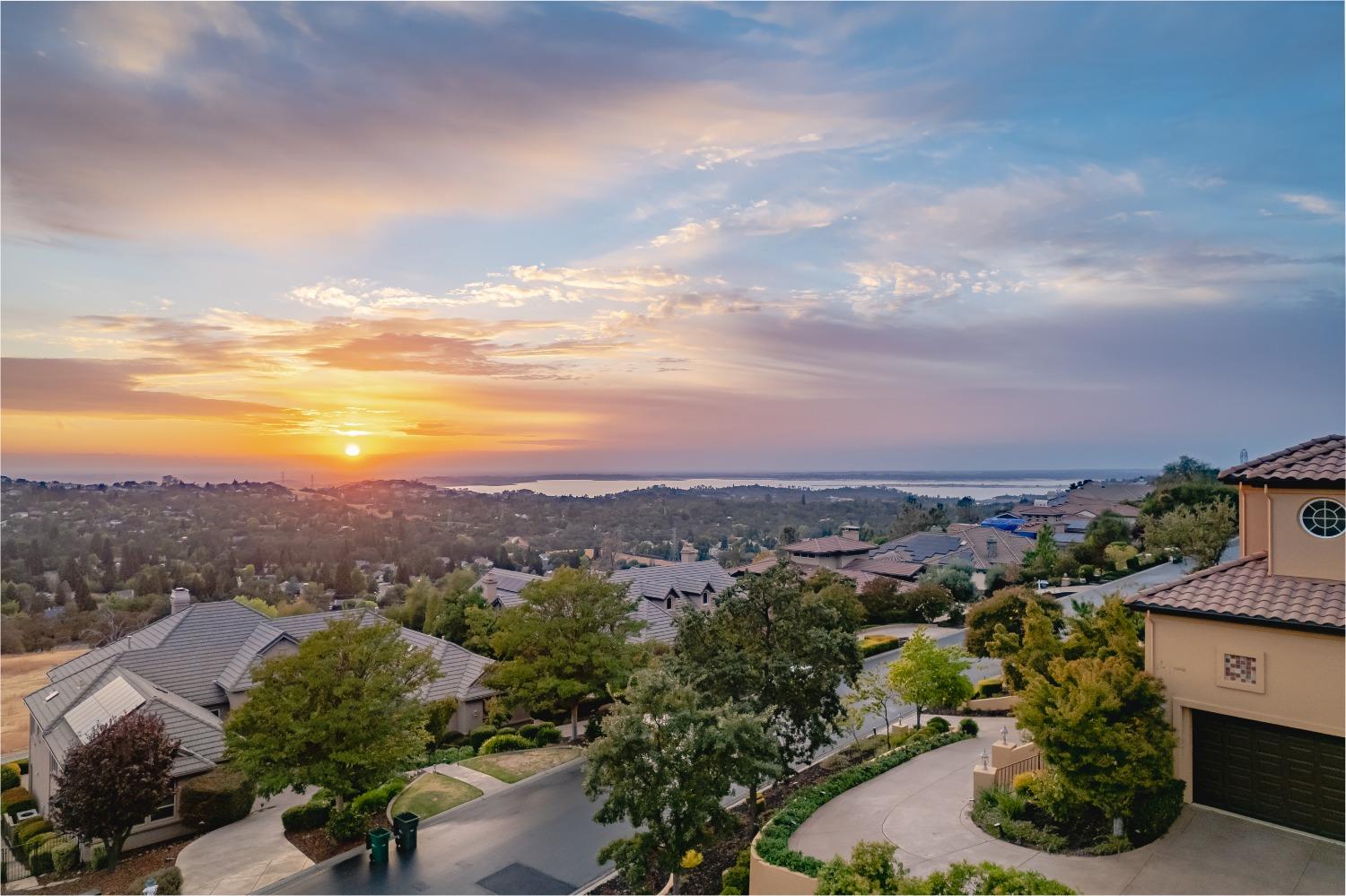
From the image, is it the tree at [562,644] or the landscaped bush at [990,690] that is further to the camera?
the landscaped bush at [990,690]

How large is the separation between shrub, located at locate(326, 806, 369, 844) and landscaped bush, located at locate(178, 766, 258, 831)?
4.44 metres

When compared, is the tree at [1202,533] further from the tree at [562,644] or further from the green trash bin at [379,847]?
the green trash bin at [379,847]

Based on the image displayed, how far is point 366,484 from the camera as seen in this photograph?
652ft

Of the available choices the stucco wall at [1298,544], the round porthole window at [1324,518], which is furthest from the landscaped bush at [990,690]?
the round porthole window at [1324,518]

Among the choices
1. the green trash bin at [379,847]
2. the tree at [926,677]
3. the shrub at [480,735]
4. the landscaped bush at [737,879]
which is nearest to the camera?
the landscaped bush at [737,879]

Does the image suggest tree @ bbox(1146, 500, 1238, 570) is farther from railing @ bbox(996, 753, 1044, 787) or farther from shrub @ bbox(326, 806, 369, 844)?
shrub @ bbox(326, 806, 369, 844)

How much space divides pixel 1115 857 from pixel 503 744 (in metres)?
20.5

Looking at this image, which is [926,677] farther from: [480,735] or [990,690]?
[480,735]

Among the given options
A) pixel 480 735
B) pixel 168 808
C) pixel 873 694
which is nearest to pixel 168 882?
pixel 168 808

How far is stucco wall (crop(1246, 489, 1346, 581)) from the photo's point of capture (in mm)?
15109

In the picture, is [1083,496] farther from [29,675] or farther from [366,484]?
[366,484]

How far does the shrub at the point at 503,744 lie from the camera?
28062 millimetres

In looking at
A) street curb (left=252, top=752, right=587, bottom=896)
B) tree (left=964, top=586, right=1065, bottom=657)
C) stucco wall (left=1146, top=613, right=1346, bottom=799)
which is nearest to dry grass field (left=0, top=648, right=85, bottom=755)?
street curb (left=252, top=752, right=587, bottom=896)

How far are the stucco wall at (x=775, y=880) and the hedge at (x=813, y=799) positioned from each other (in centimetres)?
12
